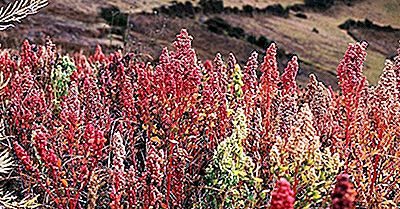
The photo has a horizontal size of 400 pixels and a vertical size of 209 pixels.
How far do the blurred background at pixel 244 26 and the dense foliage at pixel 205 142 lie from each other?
1540 cm

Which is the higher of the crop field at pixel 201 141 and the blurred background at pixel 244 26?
the crop field at pixel 201 141

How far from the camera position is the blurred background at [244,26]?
23.2 metres

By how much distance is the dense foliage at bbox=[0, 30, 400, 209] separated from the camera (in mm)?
2377

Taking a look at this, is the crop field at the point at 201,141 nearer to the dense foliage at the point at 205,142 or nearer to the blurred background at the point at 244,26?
the dense foliage at the point at 205,142

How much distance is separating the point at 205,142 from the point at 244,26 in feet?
102

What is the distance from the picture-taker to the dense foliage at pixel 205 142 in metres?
2.38

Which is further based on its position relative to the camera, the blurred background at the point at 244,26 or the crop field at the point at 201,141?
the blurred background at the point at 244,26

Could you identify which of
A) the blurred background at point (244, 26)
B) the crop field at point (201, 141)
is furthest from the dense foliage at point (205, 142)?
the blurred background at point (244, 26)

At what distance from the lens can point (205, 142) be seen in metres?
3.08

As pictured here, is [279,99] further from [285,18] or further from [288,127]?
[285,18]

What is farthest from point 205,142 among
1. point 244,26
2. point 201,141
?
point 244,26

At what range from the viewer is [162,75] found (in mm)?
3166

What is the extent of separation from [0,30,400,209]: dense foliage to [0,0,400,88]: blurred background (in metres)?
15.4

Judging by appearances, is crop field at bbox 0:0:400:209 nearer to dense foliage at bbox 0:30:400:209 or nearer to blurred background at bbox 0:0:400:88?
dense foliage at bbox 0:30:400:209
